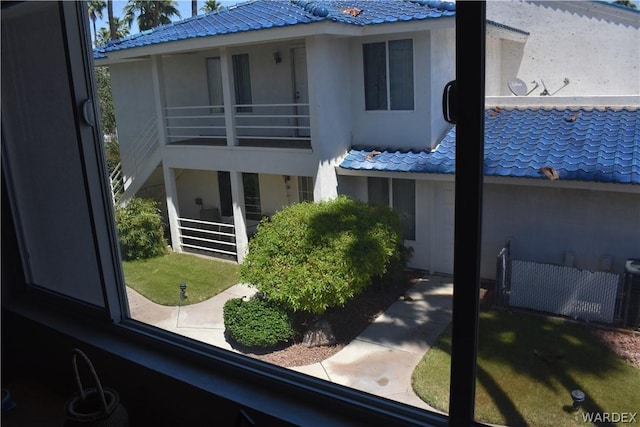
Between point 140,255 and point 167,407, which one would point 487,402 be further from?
point 140,255

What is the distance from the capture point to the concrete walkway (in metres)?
3.52

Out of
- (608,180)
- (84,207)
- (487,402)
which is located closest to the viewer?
(84,207)

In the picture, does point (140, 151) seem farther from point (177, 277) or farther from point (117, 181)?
point (177, 277)

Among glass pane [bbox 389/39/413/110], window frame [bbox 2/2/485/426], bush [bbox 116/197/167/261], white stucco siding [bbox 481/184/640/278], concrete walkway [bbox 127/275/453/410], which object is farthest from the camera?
bush [bbox 116/197/167/261]

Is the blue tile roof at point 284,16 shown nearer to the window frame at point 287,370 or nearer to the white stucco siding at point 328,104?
the white stucco siding at point 328,104

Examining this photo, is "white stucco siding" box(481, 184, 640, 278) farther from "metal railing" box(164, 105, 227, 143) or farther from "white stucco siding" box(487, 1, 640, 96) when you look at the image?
"metal railing" box(164, 105, 227, 143)

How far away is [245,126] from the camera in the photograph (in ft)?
21.3

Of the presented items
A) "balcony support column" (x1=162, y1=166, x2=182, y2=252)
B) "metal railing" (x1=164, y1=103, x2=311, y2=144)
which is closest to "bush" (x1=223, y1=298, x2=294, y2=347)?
"metal railing" (x1=164, y1=103, x2=311, y2=144)

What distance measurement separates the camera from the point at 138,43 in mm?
6531

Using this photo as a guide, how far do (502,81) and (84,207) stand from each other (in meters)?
3.49

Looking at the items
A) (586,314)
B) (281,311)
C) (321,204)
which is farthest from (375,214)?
(586,314)

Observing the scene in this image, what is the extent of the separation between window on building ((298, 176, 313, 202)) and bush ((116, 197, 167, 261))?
6.94ft

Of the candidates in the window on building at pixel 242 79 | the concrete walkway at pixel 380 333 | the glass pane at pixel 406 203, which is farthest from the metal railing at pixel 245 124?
the concrete walkway at pixel 380 333

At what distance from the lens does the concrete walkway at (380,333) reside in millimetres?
3521
